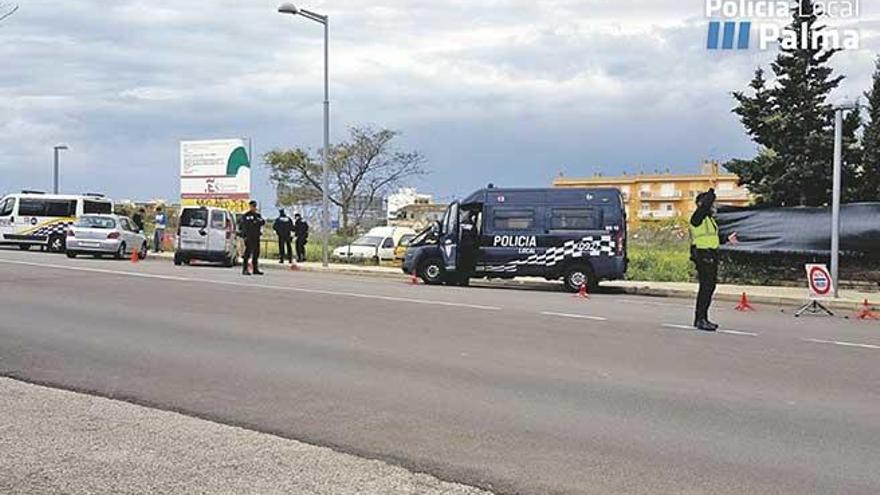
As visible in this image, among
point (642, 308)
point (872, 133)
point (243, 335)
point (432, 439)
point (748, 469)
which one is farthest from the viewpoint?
point (872, 133)

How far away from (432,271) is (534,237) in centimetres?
267

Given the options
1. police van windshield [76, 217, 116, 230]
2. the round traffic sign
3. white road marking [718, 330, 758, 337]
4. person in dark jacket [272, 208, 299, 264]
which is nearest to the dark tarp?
the round traffic sign

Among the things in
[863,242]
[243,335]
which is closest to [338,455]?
[243,335]

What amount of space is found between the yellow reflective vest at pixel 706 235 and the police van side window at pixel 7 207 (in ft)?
104

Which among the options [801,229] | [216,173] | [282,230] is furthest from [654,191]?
[801,229]

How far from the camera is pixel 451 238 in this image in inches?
894

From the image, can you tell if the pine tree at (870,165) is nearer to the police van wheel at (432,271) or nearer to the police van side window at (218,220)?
the police van wheel at (432,271)

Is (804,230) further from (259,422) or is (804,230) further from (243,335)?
(259,422)

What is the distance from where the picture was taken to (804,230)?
21.9 m

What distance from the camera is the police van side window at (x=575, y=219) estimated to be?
71.4 feet

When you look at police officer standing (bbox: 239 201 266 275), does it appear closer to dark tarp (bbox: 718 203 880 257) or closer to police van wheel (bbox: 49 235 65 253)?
dark tarp (bbox: 718 203 880 257)

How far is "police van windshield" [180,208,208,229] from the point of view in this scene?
1175 inches

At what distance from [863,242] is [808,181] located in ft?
13.8

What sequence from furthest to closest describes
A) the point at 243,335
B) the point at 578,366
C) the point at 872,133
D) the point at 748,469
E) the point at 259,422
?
1. the point at 872,133
2. the point at 243,335
3. the point at 578,366
4. the point at 259,422
5. the point at 748,469
